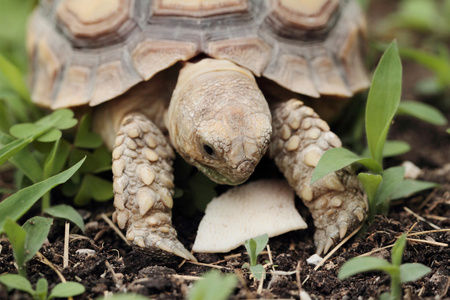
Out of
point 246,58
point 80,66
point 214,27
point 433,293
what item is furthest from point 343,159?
point 80,66

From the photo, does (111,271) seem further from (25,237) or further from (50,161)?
(50,161)

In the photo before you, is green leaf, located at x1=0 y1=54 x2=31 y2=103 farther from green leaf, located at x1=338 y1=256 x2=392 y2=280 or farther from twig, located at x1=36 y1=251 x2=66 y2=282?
green leaf, located at x1=338 y1=256 x2=392 y2=280

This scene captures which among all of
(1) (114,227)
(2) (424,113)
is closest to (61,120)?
(1) (114,227)

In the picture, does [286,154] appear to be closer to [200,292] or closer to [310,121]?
[310,121]

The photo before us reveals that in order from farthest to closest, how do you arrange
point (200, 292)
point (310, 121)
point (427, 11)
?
point (427, 11), point (310, 121), point (200, 292)

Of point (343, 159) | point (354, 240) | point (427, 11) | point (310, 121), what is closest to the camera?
point (343, 159)

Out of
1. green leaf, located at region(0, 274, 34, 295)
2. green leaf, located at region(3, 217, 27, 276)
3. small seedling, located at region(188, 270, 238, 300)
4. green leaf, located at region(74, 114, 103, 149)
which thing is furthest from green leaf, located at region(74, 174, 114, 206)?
small seedling, located at region(188, 270, 238, 300)

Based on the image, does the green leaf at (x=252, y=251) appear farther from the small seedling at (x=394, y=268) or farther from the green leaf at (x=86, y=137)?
the green leaf at (x=86, y=137)
